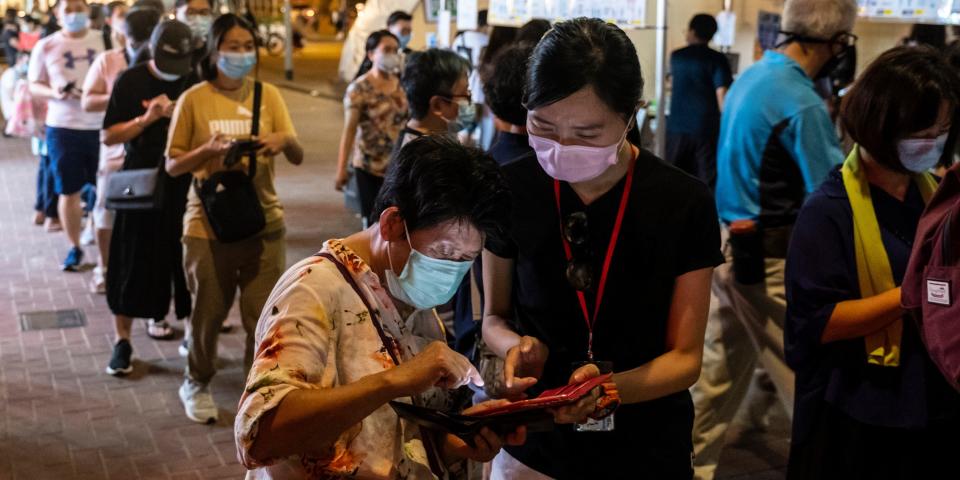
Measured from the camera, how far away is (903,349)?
10.4 ft

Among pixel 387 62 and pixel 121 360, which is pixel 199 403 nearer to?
pixel 121 360

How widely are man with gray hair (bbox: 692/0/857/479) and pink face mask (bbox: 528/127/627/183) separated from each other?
6.40 feet

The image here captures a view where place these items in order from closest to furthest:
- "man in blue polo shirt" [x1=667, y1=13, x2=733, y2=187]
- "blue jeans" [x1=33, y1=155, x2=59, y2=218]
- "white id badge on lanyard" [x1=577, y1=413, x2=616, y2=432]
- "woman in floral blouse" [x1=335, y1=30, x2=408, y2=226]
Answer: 1. "white id badge on lanyard" [x1=577, y1=413, x2=616, y2=432]
2. "woman in floral blouse" [x1=335, y1=30, x2=408, y2=226]
3. "man in blue polo shirt" [x1=667, y1=13, x2=733, y2=187]
4. "blue jeans" [x1=33, y1=155, x2=59, y2=218]

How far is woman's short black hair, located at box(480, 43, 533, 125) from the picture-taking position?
147 inches

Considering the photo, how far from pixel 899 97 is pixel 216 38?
10.9ft

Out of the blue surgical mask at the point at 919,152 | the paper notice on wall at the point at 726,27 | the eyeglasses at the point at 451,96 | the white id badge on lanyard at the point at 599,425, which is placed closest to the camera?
the white id badge on lanyard at the point at 599,425

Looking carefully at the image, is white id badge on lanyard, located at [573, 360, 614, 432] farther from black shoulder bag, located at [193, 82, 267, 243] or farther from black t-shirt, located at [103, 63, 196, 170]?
black t-shirt, located at [103, 63, 196, 170]

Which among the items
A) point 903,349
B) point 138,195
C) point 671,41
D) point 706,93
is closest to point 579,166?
point 903,349

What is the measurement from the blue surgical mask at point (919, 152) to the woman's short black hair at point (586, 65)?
3.37 feet

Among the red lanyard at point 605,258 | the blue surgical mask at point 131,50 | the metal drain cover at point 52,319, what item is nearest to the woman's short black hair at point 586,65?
the red lanyard at point 605,258

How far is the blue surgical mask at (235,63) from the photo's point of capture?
536 centimetres

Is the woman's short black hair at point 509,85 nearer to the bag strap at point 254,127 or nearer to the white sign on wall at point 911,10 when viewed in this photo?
the bag strap at point 254,127

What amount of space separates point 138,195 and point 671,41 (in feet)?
21.0

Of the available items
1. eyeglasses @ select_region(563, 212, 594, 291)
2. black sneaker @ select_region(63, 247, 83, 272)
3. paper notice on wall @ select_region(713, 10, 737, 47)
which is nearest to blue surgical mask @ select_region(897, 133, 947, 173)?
eyeglasses @ select_region(563, 212, 594, 291)
